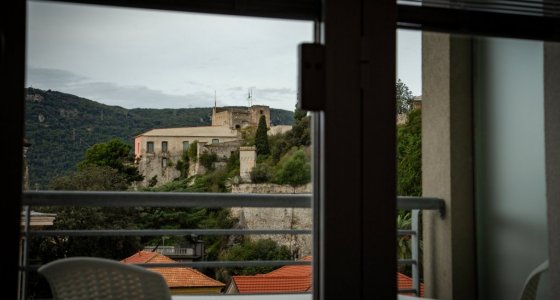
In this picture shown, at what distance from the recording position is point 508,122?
1011 mm

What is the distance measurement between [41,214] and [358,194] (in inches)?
20.7

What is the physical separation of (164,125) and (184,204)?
0.15 meters

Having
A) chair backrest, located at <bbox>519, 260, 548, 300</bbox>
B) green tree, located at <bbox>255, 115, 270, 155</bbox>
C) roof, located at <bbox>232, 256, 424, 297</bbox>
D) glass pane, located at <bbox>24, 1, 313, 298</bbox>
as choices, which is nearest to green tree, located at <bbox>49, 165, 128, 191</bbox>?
glass pane, located at <bbox>24, 1, 313, 298</bbox>

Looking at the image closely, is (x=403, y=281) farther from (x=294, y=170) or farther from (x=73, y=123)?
(x=73, y=123)

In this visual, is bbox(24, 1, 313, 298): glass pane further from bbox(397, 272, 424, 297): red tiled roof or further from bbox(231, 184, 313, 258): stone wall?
bbox(397, 272, 424, 297): red tiled roof

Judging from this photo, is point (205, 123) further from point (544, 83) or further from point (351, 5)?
point (544, 83)

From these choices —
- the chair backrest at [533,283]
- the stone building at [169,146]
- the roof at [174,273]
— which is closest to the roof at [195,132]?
the stone building at [169,146]

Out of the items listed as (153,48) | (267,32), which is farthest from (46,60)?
(267,32)

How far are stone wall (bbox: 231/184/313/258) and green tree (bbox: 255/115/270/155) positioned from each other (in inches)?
2.7

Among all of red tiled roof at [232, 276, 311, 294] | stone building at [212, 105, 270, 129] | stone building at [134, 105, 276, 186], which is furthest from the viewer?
red tiled roof at [232, 276, 311, 294]

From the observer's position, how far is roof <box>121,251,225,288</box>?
40.3 inches

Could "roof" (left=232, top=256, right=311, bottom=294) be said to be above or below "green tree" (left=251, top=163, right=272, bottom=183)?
below

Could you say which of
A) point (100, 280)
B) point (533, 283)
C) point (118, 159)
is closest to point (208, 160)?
point (118, 159)

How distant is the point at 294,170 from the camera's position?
1.04 meters
